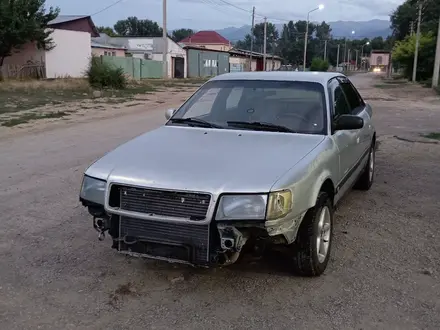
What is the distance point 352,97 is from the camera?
6.18 meters

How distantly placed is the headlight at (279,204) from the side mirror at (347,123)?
4.79 feet

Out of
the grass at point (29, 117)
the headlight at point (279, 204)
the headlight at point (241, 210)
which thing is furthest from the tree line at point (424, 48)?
the headlight at point (241, 210)

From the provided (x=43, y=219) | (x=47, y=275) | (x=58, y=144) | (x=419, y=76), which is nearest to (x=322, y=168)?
(x=47, y=275)

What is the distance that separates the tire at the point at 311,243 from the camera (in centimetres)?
377

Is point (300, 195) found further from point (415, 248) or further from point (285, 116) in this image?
point (415, 248)

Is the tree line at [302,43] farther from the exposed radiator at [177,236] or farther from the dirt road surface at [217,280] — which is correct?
the exposed radiator at [177,236]

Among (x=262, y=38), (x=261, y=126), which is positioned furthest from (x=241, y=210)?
(x=262, y=38)

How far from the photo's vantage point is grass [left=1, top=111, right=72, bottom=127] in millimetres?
13295

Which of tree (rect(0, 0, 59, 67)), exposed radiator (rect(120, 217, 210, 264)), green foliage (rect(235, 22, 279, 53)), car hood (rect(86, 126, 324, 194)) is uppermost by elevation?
green foliage (rect(235, 22, 279, 53))

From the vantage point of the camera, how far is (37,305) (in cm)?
354

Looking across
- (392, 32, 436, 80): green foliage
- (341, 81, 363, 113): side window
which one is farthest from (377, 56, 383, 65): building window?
(341, 81, 363, 113): side window

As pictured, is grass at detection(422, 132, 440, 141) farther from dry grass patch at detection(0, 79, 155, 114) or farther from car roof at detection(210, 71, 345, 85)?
dry grass patch at detection(0, 79, 155, 114)

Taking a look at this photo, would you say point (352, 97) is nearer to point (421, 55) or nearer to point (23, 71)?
point (23, 71)

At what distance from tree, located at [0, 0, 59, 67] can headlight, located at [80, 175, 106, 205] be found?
27.9m
